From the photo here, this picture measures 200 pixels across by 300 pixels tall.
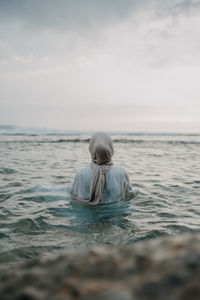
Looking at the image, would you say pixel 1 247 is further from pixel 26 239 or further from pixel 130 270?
pixel 130 270

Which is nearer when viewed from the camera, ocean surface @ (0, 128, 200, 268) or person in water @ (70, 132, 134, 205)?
ocean surface @ (0, 128, 200, 268)

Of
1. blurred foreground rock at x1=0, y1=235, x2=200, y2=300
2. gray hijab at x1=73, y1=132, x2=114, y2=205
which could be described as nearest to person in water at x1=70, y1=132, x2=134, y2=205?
gray hijab at x1=73, y1=132, x2=114, y2=205

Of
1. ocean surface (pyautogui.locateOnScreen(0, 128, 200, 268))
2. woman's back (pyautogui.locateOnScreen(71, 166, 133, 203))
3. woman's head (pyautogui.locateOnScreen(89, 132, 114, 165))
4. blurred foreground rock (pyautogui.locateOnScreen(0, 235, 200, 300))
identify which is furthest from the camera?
woman's back (pyautogui.locateOnScreen(71, 166, 133, 203))

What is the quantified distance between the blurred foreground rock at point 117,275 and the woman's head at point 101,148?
329 cm

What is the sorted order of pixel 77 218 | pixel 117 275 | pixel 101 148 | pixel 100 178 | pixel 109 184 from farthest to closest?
pixel 109 184
pixel 100 178
pixel 101 148
pixel 77 218
pixel 117 275

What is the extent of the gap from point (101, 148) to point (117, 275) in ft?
11.4

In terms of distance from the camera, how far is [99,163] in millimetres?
4578

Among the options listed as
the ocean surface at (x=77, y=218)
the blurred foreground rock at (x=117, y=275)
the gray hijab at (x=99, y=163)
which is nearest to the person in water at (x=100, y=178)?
the gray hijab at (x=99, y=163)

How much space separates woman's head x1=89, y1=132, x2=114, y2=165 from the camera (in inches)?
173

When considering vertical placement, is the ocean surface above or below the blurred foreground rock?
below

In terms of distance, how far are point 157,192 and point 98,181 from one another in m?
2.13

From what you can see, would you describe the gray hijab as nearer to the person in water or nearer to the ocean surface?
the person in water

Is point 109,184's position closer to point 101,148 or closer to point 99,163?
point 99,163

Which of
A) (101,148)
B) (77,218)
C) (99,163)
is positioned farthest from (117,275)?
(99,163)
